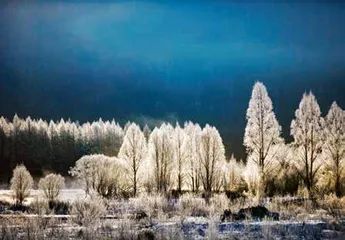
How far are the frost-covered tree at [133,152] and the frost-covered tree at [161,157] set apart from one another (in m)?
0.75

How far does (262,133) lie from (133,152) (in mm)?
13922

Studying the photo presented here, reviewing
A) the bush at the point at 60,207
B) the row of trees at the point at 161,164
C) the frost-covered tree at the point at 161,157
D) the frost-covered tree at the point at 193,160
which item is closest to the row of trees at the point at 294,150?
the row of trees at the point at 161,164

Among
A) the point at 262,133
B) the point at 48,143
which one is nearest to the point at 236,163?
the point at 262,133

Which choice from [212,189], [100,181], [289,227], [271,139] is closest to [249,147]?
[271,139]

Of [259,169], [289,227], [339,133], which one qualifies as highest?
[339,133]

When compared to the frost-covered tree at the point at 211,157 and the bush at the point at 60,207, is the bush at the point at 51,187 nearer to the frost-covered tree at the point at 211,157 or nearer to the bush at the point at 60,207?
the bush at the point at 60,207

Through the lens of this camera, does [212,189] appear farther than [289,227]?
Yes

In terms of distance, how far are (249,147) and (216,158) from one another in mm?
8012

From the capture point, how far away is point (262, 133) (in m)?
34.5

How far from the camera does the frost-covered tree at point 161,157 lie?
1764 inches

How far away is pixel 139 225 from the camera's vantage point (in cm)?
1870

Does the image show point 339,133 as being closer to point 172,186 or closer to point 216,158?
point 216,158

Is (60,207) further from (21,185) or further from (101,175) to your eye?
(101,175)

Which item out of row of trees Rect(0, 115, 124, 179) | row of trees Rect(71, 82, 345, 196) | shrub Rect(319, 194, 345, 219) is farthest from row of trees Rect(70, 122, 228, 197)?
row of trees Rect(0, 115, 124, 179)
